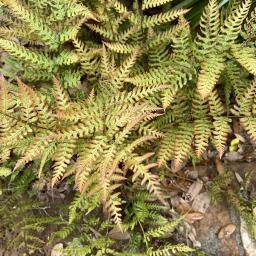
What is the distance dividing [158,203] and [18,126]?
1478mm

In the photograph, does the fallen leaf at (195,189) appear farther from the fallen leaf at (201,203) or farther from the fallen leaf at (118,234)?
the fallen leaf at (118,234)

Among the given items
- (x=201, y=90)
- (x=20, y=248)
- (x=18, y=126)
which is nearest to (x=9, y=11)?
(x=18, y=126)

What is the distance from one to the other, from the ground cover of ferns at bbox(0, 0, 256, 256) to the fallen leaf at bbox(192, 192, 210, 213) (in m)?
0.02

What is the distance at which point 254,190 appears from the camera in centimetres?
378

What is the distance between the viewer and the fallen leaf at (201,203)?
3.81 meters

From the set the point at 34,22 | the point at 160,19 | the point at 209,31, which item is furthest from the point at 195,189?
the point at 34,22

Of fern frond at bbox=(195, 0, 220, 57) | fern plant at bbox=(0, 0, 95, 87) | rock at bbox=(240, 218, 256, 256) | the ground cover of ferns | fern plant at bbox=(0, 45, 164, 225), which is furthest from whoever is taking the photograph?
rock at bbox=(240, 218, 256, 256)

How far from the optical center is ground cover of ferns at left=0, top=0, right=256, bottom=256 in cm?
307

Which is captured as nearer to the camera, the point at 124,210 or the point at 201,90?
the point at 201,90

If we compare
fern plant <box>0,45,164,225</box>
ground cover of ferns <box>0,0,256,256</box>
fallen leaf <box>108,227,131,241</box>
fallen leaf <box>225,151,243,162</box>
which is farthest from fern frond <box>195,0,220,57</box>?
fallen leaf <box>108,227,131,241</box>

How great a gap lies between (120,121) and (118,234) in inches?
47.0

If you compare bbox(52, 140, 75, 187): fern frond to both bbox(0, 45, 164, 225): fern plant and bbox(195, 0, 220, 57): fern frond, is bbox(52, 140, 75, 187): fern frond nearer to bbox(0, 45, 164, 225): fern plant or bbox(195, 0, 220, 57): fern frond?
bbox(0, 45, 164, 225): fern plant

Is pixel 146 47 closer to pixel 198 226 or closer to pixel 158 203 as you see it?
pixel 158 203

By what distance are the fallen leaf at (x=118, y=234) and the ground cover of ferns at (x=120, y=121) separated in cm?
2
